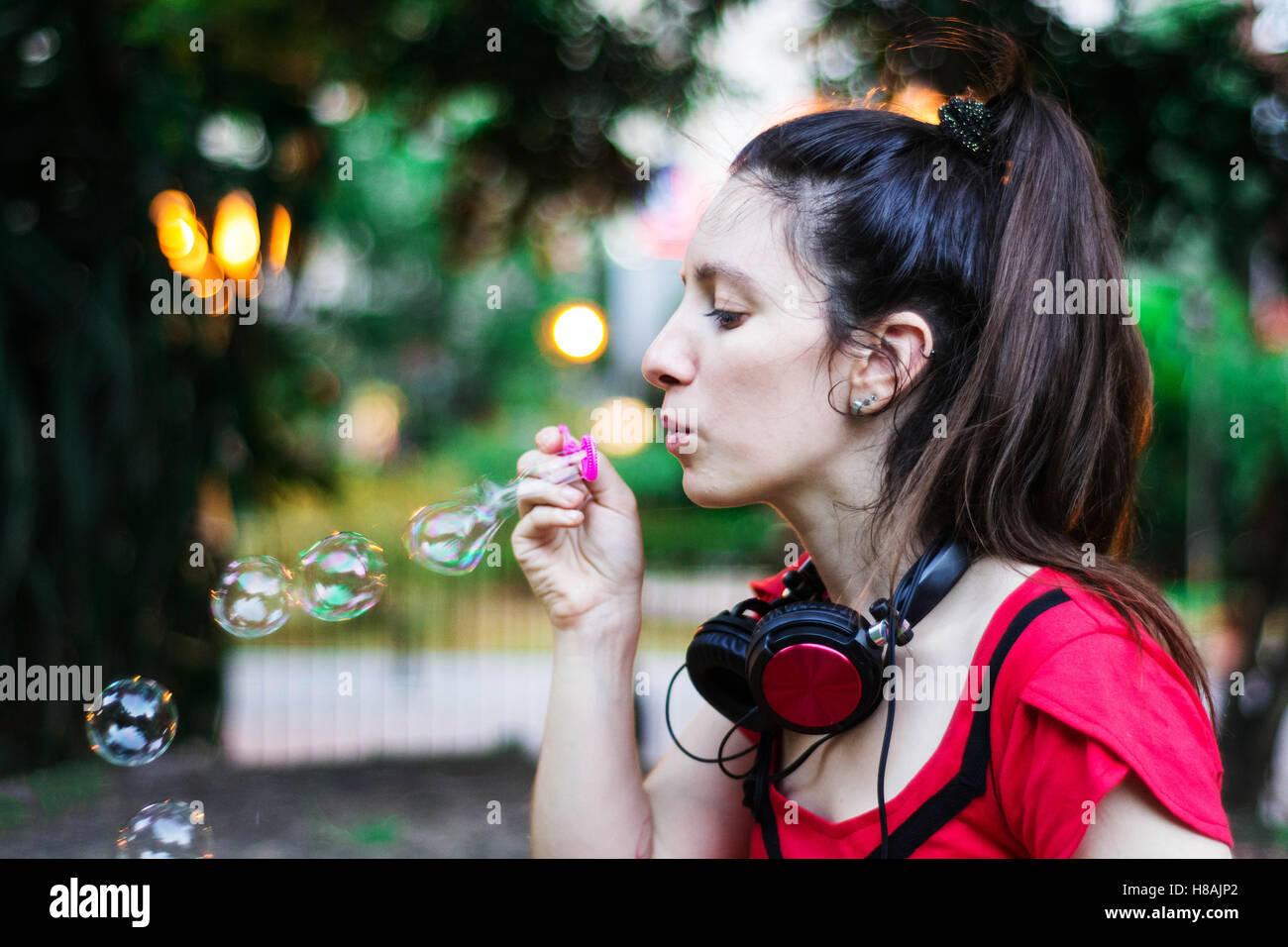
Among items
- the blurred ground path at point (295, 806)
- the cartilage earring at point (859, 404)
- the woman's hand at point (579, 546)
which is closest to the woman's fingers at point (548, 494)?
the woman's hand at point (579, 546)

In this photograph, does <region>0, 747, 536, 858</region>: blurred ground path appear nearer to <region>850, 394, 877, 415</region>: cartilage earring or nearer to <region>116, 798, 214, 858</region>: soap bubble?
<region>116, 798, 214, 858</region>: soap bubble

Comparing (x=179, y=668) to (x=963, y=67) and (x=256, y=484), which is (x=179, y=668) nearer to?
(x=256, y=484)

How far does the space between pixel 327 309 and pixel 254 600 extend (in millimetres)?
5257

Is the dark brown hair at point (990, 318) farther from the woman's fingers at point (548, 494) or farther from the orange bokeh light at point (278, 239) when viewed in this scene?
the orange bokeh light at point (278, 239)

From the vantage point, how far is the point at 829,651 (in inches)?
45.4

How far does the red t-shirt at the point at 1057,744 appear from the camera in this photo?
0.95 meters

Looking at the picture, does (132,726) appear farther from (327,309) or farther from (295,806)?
(327,309)

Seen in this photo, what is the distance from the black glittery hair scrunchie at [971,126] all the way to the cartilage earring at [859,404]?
14.6 inches

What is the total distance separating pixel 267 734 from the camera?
607cm

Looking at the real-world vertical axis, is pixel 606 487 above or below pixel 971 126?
below

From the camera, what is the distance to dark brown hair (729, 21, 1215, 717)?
4.11 feet

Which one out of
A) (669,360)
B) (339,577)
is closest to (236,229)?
(339,577)

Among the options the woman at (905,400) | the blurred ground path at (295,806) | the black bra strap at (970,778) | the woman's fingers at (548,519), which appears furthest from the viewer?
the blurred ground path at (295,806)
